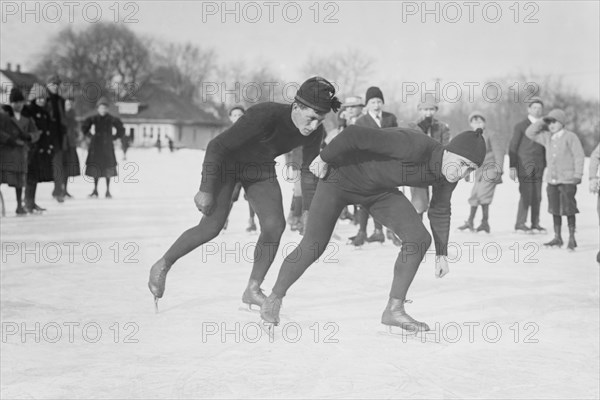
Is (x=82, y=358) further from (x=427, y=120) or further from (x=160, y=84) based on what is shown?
(x=427, y=120)

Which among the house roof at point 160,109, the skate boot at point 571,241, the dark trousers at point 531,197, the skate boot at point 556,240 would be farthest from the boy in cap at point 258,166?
the skate boot at point 571,241

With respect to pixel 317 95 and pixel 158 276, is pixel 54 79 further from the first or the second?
pixel 317 95

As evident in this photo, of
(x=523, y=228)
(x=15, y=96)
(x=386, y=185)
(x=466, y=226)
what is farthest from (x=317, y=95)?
(x=466, y=226)

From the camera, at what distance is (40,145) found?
2797 mm

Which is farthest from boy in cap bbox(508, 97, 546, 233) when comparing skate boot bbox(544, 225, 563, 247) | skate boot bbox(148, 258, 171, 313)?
skate boot bbox(544, 225, 563, 247)

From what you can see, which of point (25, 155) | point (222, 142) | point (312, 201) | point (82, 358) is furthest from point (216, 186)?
point (82, 358)

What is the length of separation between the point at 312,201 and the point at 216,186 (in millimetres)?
244

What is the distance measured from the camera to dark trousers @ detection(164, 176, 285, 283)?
1.97m

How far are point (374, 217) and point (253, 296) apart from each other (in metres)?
0.36

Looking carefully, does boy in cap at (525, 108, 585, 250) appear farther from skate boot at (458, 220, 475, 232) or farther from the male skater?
skate boot at (458, 220, 475, 232)

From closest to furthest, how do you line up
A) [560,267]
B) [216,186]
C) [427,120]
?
[216,186] < [427,120] < [560,267]

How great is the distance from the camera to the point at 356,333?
11508mm

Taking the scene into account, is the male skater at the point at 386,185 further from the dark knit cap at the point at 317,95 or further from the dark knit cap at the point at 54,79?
the dark knit cap at the point at 54,79

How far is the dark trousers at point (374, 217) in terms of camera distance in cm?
194
